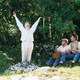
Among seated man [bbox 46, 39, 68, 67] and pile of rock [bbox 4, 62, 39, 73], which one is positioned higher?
A: seated man [bbox 46, 39, 68, 67]

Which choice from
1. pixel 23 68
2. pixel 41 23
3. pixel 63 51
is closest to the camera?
pixel 23 68

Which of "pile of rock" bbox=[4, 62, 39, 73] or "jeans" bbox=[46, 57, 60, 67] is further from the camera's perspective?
"jeans" bbox=[46, 57, 60, 67]

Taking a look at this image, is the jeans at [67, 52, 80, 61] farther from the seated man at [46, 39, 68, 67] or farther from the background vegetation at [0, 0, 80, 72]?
the background vegetation at [0, 0, 80, 72]

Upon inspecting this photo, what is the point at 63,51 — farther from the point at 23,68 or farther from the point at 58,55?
the point at 23,68

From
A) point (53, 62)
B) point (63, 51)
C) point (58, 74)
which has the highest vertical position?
point (63, 51)

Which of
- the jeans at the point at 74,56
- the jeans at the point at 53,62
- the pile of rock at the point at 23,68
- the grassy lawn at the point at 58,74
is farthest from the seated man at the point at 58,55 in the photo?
the grassy lawn at the point at 58,74

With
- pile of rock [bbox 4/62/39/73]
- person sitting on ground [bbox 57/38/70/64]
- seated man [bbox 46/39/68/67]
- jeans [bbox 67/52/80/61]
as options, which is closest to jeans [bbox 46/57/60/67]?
seated man [bbox 46/39/68/67]

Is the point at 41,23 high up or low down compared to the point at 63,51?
up

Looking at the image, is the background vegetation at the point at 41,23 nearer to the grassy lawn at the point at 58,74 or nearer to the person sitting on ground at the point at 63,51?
the person sitting on ground at the point at 63,51

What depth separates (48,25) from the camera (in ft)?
47.2

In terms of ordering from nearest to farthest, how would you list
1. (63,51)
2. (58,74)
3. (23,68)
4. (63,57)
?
(58,74)
(23,68)
(63,57)
(63,51)

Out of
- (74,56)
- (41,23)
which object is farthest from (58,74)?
(41,23)

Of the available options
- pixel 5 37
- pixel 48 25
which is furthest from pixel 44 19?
pixel 5 37

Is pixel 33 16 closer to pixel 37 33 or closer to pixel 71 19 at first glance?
pixel 37 33
